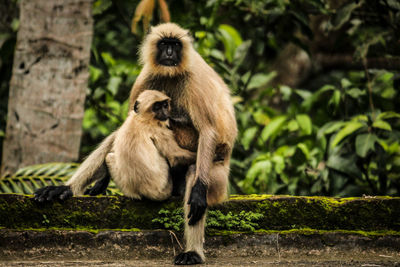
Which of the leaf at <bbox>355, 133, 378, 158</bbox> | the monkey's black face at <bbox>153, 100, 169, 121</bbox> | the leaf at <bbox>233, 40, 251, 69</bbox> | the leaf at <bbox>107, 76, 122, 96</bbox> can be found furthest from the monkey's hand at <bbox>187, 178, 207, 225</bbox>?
the leaf at <bbox>107, 76, 122, 96</bbox>

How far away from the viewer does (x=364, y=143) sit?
15.4ft

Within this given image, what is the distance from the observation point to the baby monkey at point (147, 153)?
3275mm

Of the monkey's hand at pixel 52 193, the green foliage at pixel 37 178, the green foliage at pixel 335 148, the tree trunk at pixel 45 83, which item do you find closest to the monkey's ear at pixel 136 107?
the monkey's hand at pixel 52 193

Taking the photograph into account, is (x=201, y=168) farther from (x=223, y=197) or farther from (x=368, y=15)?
(x=368, y=15)

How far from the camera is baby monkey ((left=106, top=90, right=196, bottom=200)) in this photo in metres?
3.28

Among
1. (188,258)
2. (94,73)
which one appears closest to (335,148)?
(188,258)

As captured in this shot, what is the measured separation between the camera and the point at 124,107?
248 inches

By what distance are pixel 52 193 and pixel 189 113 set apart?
1098mm

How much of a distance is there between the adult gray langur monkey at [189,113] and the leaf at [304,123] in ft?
7.03

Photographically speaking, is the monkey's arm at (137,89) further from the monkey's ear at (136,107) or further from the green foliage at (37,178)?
the green foliage at (37,178)

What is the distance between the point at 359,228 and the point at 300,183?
251 centimetres

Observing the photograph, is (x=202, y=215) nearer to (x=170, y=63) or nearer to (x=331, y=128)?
(x=170, y=63)

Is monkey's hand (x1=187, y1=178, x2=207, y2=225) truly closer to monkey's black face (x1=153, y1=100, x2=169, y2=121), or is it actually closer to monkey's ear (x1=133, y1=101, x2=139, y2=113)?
monkey's black face (x1=153, y1=100, x2=169, y2=121)

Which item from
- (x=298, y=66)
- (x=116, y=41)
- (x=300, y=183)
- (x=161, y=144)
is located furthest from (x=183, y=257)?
(x=116, y=41)
